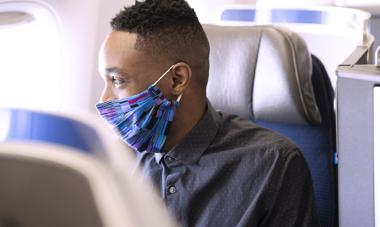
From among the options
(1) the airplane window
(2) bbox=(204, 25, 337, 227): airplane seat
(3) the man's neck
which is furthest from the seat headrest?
(1) the airplane window

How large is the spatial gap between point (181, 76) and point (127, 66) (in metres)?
0.14

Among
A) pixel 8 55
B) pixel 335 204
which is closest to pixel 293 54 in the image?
pixel 335 204

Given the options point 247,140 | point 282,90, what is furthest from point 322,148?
point 247,140

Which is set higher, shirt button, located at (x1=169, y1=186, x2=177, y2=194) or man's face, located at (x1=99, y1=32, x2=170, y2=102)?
man's face, located at (x1=99, y1=32, x2=170, y2=102)

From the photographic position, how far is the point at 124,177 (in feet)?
0.98

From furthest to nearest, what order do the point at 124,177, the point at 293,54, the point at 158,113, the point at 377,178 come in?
the point at 293,54 < the point at 158,113 < the point at 377,178 < the point at 124,177

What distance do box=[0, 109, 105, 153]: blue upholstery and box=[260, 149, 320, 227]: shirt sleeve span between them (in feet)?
2.96

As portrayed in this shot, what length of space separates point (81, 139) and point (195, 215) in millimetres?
943

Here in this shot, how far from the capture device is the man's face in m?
1.25

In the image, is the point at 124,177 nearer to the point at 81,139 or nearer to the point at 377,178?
the point at 81,139

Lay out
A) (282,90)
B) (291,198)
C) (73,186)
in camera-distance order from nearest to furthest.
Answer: (73,186), (291,198), (282,90)

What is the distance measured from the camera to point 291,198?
1.20 metres

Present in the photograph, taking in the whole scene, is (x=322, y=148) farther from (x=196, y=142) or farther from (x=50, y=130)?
(x=50, y=130)

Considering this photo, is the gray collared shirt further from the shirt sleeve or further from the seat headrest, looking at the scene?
the seat headrest
